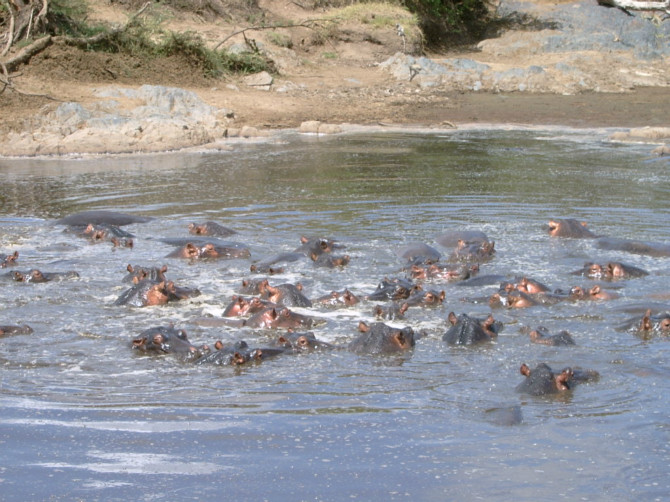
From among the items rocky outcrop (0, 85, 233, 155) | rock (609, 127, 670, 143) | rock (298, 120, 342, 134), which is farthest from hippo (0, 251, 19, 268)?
rock (609, 127, 670, 143)

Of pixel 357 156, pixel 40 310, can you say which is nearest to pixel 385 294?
pixel 40 310

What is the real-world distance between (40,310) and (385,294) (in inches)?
96.3

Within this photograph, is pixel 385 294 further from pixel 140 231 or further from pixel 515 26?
pixel 515 26

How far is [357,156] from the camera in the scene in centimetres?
1472

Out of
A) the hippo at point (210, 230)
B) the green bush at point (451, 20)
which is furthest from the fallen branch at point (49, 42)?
the green bush at point (451, 20)

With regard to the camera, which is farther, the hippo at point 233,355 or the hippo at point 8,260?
the hippo at point 8,260

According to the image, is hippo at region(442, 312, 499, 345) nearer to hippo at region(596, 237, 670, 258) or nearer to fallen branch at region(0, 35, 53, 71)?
hippo at region(596, 237, 670, 258)

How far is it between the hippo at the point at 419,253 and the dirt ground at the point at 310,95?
9069 mm

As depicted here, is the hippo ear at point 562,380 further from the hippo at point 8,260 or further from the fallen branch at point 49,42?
the fallen branch at point 49,42

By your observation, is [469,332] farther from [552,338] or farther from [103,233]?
[103,233]

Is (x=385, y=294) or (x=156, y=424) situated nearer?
(x=156, y=424)

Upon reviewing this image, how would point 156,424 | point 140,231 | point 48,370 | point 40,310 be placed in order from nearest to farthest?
point 156,424 < point 48,370 < point 40,310 < point 140,231

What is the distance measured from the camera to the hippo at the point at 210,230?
9.17 metres

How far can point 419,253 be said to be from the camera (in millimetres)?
8086
